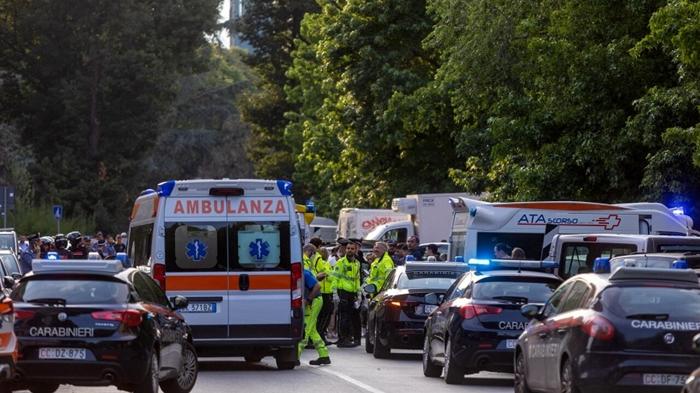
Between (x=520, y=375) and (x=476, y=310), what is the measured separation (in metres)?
2.66

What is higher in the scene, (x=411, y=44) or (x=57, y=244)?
(x=411, y=44)

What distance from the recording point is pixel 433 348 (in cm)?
2116

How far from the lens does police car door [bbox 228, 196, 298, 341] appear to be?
71.8 feet

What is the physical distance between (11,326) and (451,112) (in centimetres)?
3454

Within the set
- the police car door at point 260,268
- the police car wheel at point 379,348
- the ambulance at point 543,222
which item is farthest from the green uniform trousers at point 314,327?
the ambulance at point 543,222

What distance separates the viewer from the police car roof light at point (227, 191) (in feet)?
72.5

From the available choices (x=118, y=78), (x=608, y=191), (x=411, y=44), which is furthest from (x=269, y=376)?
(x=118, y=78)

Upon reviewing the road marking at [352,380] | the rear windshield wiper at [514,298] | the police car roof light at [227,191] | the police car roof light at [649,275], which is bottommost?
the road marking at [352,380]

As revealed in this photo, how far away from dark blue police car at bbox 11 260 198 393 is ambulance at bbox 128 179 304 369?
191 inches

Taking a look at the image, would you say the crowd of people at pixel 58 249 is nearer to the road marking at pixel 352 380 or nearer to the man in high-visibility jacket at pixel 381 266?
the man in high-visibility jacket at pixel 381 266

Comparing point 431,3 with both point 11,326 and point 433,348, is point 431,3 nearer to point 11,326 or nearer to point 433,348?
point 433,348

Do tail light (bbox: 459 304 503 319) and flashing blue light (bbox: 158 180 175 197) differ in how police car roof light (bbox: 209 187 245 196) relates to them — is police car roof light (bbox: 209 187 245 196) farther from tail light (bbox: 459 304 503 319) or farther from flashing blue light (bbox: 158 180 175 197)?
tail light (bbox: 459 304 503 319)

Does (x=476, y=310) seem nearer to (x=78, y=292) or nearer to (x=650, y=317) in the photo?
(x=78, y=292)

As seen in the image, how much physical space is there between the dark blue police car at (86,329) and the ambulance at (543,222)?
11.2 m
